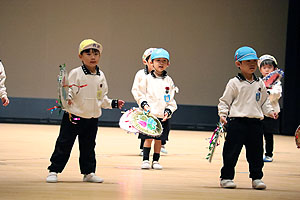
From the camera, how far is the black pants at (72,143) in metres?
5.02

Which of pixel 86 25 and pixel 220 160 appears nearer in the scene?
pixel 220 160

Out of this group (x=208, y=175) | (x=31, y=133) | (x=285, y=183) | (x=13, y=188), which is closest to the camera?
(x=13, y=188)

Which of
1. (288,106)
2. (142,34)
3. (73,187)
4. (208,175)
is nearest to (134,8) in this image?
(142,34)

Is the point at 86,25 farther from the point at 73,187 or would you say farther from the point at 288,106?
the point at 73,187

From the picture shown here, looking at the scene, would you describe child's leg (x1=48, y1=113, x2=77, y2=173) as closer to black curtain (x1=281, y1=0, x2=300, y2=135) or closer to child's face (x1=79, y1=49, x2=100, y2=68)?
child's face (x1=79, y1=49, x2=100, y2=68)

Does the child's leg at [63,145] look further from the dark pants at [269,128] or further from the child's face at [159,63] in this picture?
the dark pants at [269,128]

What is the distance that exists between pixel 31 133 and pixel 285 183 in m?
5.93

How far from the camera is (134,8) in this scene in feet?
43.6

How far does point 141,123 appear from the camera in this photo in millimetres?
6062

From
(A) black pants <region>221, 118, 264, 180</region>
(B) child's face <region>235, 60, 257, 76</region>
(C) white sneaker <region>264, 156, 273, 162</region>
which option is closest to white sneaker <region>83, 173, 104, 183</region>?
(A) black pants <region>221, 118, 264, 180</region>

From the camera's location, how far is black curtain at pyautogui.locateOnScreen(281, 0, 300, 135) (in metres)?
12.4

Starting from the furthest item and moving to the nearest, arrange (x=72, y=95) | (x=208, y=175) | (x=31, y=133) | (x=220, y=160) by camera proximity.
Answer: (x=31, y=133), (x=220, y=160), (x=208, y=175), (x=72, y=95)

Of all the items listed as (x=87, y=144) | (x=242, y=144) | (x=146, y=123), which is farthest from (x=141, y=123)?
(x=242, y=144)

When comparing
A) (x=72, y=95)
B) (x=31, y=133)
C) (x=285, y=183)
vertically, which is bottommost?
(x=31, y=133)
